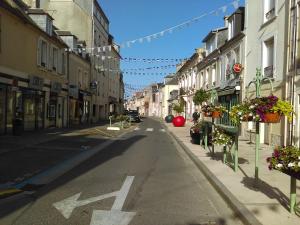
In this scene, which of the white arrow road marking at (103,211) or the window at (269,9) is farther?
the window at (269,9)

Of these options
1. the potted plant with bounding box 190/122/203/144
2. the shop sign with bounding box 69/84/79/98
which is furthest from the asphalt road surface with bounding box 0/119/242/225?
the shop sign with bounding box 69/84/79/98

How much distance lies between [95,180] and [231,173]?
3.28 metres

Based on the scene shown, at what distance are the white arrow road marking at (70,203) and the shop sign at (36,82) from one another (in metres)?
16.9

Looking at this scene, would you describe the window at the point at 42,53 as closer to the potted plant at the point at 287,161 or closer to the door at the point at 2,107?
the door at the point at 2,107

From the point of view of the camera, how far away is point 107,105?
55.8m

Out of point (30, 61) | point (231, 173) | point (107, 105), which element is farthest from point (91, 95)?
point (231, 173)

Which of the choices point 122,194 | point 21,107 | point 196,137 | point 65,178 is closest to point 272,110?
point 122,194

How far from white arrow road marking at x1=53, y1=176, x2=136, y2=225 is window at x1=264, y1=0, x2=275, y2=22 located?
13.1 metres

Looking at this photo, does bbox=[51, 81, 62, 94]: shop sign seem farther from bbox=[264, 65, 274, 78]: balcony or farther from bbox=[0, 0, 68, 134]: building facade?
bbox=[264, 65, 274, 78]: balcony

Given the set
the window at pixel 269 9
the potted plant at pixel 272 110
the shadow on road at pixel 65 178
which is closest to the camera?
the shadow on road at pixel 65 178

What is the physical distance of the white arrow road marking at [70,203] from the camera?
21.4ft

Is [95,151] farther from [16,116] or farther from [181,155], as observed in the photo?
[16,116]

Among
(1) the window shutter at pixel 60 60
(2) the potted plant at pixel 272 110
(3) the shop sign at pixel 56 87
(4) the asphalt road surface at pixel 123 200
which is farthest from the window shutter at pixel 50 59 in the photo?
(2) the potted plant at pixel 272 110

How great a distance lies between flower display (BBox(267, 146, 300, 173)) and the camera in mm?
5775
